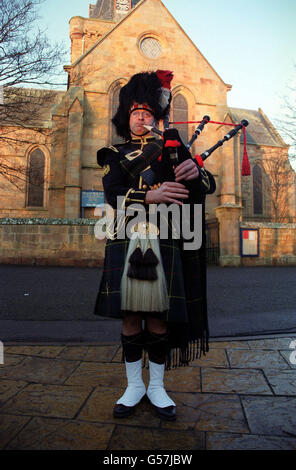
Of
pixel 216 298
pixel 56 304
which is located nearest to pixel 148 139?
pixel 56 304

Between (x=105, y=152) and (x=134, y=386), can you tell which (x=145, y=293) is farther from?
(x=105, y=152)

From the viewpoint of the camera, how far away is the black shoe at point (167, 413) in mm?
1657

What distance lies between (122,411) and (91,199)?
15438 mm

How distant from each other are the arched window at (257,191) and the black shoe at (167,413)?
79.8 ft

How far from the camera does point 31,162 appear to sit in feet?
70.4

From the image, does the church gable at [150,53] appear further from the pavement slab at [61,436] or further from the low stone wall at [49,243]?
the pavement slab at [61,436]

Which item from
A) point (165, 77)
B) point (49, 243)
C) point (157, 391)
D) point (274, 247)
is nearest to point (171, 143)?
point (165, 77)

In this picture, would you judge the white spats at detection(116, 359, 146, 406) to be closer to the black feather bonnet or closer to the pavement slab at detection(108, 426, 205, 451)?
the pavement slab at detection(108, 426, 205, 451)

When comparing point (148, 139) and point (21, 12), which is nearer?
point (148, 139)

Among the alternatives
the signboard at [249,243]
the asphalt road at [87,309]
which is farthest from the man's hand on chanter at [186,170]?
the signboard at [249,243]

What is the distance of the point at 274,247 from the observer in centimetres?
1288

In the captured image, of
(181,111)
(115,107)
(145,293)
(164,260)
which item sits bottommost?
(145,293)
